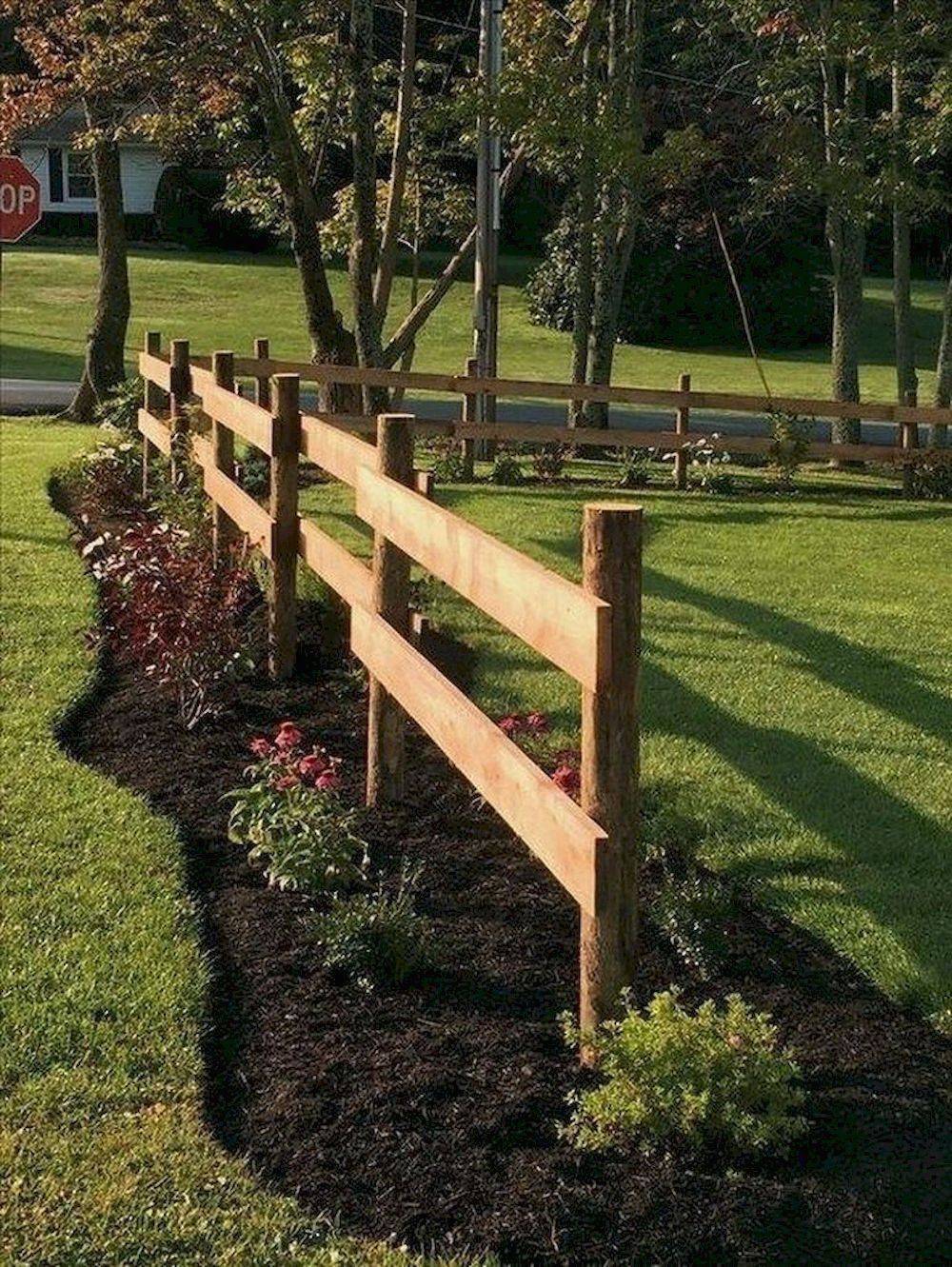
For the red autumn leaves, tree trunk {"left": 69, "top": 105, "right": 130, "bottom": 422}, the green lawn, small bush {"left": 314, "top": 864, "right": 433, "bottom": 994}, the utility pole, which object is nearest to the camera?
small bush {"left": 314, "top": 864, "right": 433, "bottom": 994}

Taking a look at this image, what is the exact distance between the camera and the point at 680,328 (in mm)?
45375

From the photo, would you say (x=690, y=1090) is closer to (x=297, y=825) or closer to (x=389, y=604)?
(x=297, y=825)

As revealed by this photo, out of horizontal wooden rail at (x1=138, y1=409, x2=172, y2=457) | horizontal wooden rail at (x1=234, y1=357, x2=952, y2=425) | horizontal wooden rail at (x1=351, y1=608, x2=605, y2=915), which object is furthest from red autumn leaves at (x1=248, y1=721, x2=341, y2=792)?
horizontal wooden rail at (x1=234, y1=357, x2=952, y2=425)

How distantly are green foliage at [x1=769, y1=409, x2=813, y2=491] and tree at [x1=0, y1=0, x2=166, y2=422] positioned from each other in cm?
752

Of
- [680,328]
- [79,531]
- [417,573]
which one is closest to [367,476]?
[417,573]

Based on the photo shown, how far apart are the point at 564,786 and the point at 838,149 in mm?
15676

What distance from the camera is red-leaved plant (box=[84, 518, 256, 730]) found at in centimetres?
775

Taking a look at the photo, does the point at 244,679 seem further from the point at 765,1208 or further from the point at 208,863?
the point at 765,1208

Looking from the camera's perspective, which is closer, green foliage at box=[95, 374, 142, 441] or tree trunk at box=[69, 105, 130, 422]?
green foliage at box=[95, 374, 142, 441]

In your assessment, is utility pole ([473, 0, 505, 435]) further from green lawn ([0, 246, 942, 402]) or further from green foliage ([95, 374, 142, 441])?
green lawn ([0, 246, 942, 402])

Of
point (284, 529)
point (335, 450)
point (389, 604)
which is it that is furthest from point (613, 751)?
point (284, 529)

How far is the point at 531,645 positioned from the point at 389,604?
1987 mm

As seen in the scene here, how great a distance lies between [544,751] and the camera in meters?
6.76

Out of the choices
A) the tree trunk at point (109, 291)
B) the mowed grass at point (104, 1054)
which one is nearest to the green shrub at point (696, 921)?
the mowed grass at point (104, 1054)
